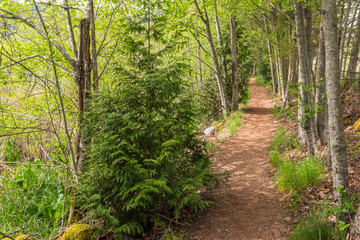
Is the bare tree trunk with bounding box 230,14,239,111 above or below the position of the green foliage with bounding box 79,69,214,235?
above

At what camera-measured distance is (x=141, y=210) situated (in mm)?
4492

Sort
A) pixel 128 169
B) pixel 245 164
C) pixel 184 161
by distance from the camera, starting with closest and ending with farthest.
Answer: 1. pixel 128 169
2. pixel 184 161
3. pixel 245 164

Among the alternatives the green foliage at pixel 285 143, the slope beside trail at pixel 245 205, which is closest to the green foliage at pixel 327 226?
the slope beside trail at pixel 245 205

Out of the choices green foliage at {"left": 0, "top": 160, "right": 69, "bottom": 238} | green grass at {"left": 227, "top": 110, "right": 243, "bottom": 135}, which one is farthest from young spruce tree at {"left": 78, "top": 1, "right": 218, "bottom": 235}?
green grass at {"left": 227, "top": 110, "right": 243, "bottom": 135}

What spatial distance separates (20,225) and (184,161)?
384 cm

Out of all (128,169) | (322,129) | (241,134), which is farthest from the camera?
(241,134)

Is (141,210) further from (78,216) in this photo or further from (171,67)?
(171,67)

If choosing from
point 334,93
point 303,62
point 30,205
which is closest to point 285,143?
point 303,62

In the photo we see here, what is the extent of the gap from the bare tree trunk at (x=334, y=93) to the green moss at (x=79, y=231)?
4.01 meters

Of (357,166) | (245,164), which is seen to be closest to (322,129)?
(357,166)

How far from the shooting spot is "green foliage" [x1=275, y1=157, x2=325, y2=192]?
466 cm

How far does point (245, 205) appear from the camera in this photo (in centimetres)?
499

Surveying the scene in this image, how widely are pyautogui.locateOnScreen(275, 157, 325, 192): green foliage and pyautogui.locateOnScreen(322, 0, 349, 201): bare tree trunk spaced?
1.43m

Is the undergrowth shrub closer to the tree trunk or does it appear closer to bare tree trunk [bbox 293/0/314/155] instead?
the tree trunk
